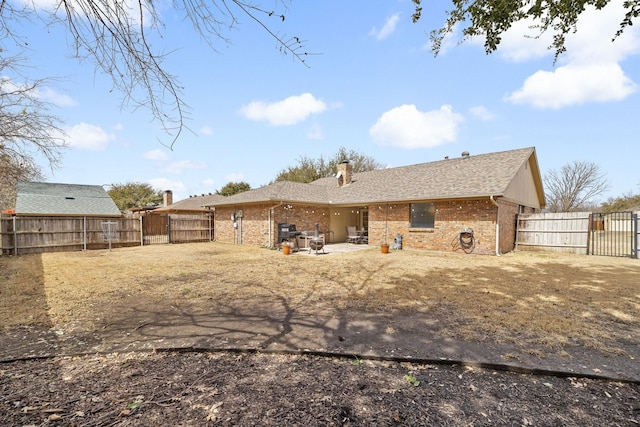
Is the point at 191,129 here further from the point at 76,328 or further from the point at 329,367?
the point at 76,328

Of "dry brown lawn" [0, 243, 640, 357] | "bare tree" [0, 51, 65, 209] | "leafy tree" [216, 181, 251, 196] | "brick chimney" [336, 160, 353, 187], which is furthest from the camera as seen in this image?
"leafy tree" [216, 181, 251, 196]

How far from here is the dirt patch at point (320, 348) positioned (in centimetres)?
215

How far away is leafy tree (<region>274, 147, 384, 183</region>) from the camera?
32.4 meters

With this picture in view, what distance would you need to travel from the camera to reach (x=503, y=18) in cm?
439

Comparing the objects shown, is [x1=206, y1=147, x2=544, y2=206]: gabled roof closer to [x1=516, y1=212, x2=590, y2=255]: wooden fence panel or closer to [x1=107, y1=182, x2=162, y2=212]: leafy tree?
[x1=516, y1=212, x2=590, y2=255]: wooden fence panel

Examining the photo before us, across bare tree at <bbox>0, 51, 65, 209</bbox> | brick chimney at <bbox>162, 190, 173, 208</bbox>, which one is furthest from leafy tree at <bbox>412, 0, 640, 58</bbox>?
brick chimney at <bbox>162, 190, 173, 208</bbox>

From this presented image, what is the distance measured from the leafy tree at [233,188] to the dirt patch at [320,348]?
2942 cm

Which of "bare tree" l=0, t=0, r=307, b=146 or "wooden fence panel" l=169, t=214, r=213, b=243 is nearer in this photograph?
"bare tree" l=0, t=0, r=307, b=146

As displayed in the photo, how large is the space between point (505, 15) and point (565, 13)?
3.15ft

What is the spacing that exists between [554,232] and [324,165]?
23636 mm

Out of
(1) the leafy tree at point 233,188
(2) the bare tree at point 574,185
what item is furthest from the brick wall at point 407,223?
(2) the bare tree at point 574,185

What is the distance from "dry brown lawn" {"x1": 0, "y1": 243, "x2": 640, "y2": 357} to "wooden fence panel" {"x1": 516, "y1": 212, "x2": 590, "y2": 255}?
2536mm

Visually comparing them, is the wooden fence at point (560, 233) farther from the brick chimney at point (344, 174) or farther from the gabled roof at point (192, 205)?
the gabled roof at point (192, 205)

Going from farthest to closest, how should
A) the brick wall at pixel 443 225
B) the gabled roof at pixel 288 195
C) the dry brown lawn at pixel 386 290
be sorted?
the gabled roof at pixel 288 195
the brick wall at pixel 443 225
the dry brown lawn at pixel 386 290
